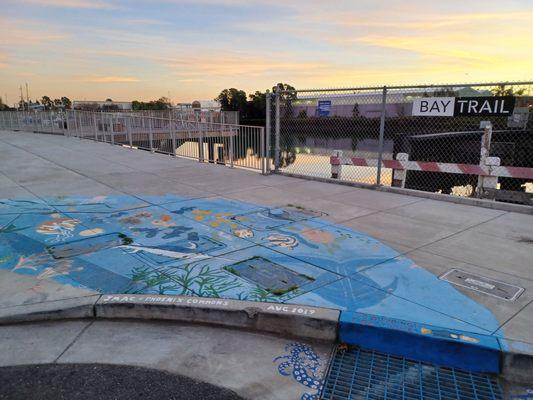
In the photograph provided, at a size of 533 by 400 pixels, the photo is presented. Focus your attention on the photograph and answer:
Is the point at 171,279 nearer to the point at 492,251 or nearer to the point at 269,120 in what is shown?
the point at 492,251

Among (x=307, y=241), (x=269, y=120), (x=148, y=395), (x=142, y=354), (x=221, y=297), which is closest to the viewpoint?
(x=148, y=395)

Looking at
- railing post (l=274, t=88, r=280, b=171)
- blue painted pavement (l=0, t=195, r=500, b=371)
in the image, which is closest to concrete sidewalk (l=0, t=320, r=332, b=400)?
blue painted pavement (l=0, t=195, r=500, b=371)

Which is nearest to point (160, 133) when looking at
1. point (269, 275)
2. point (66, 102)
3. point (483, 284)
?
point (269, 275)

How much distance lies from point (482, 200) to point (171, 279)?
643cm

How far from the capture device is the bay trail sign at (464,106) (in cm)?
728

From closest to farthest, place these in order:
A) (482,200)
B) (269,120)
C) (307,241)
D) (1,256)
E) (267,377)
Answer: (267,377)
(1,256)
(307,241)
(482,200)
(269,120)

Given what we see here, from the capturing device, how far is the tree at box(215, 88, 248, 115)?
229 feet

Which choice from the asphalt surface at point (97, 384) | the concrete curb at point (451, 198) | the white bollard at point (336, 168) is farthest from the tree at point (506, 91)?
the asphalt surface at point (97, 384)

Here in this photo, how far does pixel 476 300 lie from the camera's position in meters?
3.99

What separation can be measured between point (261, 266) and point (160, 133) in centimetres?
1665

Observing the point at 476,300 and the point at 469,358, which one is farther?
the point at 476,300

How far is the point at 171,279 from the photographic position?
4.39 m

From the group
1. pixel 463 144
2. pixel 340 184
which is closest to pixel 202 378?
pixel 340 184

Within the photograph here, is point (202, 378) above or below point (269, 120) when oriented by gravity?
below
